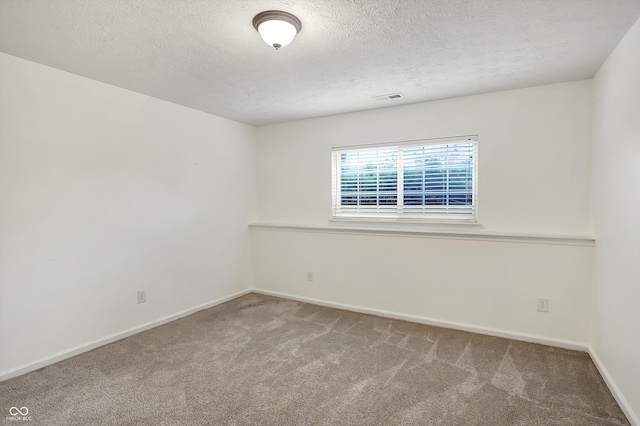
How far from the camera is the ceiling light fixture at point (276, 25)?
1765 mm

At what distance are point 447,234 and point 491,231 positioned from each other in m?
0.41

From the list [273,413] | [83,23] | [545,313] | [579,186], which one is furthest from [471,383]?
[83,23]

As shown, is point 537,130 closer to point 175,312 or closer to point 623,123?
point 623,123

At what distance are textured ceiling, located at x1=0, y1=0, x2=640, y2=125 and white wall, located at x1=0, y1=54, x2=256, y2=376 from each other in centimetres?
33

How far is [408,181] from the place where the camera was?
3607 millimetres

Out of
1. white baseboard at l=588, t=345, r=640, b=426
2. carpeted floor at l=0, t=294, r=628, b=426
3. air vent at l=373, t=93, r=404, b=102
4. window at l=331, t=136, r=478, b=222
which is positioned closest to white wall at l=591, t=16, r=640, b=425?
white baseboard at l=588, t=345, r=640, b=426

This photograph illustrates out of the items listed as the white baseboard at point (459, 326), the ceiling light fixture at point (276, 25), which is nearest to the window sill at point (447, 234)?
the white baseboard at point (459, 326)

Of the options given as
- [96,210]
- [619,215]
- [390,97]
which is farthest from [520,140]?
[96,210]

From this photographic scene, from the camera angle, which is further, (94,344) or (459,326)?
(459,326)

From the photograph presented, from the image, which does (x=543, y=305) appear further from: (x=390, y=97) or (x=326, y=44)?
(x=326, y=44)

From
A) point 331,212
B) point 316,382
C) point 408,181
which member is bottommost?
point 316,382

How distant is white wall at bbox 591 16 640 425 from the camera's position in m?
1.89

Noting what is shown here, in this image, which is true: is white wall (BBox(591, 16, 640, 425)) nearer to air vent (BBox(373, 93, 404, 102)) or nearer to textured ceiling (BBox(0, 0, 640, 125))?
textured ceiling (BBox(0, 0, 640, 125))

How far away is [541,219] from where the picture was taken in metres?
2.95
